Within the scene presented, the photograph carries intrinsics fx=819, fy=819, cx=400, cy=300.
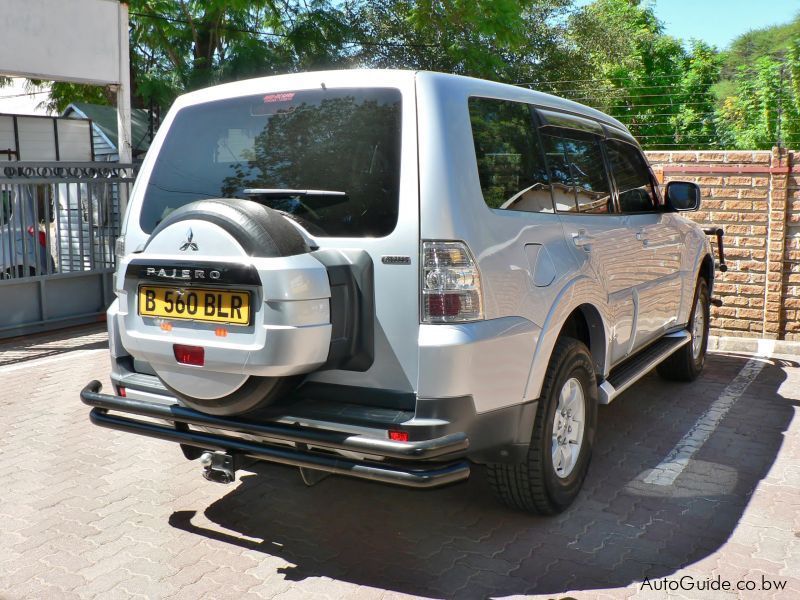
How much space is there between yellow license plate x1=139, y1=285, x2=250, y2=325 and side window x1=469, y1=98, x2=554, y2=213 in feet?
3.67

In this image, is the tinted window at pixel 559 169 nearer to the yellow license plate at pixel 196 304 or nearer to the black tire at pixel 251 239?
the black tire at pixel 251 239

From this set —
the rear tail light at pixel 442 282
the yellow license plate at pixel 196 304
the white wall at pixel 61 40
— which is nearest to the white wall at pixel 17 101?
the white wall at pixel 61 40

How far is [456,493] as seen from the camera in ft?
14.6

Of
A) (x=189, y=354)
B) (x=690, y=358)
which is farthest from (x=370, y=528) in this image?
(x=690, y=358)

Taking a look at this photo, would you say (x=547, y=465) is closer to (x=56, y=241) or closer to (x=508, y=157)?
(x=508, y=157)

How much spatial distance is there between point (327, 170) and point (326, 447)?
1158 mm

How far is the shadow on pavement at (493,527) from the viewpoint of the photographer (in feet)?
11.6

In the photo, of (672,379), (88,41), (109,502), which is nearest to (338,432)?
(109,502)

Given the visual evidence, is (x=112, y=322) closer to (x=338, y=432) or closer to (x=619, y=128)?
(x=338, y=432)

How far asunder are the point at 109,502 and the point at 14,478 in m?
0.76

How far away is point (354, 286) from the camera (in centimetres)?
330

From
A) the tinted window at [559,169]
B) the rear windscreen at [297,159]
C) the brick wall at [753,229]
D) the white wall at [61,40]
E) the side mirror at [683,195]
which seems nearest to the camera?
the rear windscreen at [297,159]

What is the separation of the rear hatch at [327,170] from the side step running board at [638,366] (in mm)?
1664

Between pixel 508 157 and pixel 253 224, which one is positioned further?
pixel 508 157
